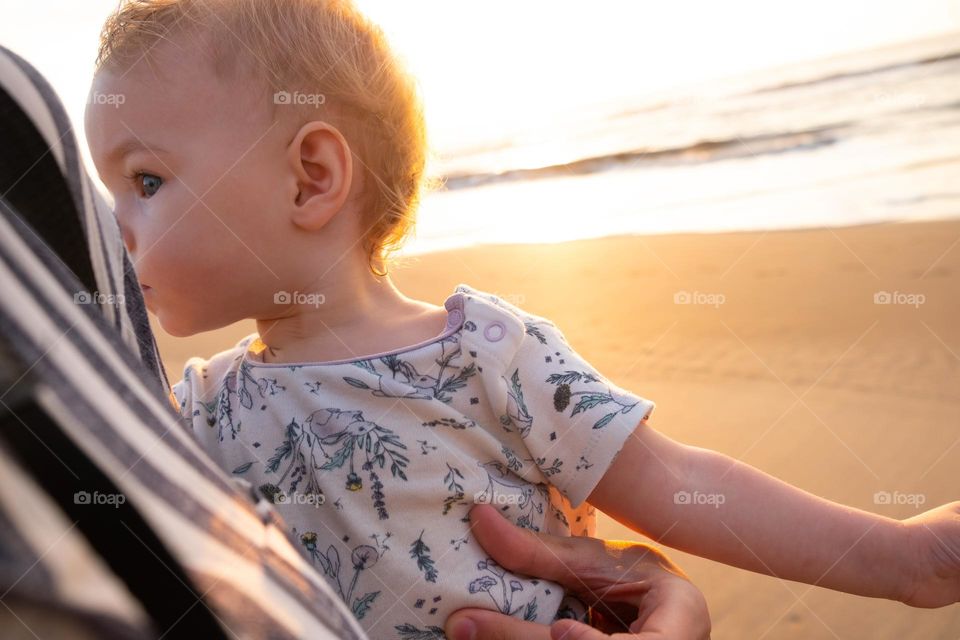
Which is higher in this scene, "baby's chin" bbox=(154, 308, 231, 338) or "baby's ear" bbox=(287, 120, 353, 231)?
"baby's ear" bbox=(287, 120, 353, 231)

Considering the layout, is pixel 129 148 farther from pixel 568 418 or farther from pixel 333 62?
pixel 568 418

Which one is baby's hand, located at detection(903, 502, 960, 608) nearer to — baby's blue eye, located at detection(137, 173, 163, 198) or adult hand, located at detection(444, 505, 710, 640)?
adult hand, located at detection(444, 505, 710, 640)

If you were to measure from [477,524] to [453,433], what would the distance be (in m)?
0.15

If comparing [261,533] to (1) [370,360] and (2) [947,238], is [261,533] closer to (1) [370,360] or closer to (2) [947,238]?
(1) [370,360]

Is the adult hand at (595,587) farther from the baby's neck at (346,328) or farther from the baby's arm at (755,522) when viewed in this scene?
the baby's neck at (346,328)

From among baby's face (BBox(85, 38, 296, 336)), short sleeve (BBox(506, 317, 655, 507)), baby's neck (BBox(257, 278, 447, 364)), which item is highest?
baby's face (BBox(85, 38, 296, 336))

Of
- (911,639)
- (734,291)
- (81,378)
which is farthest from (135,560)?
(734,291)

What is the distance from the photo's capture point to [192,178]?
1503mm

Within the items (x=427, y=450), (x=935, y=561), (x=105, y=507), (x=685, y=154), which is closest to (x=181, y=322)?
(x=427, y=450)

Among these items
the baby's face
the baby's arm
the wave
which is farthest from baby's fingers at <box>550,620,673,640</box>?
the wave

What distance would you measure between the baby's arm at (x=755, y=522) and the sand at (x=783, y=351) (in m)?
0.87

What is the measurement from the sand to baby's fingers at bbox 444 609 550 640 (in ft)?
3.83

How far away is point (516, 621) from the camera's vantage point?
1.37 meters

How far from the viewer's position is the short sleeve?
1.47m
